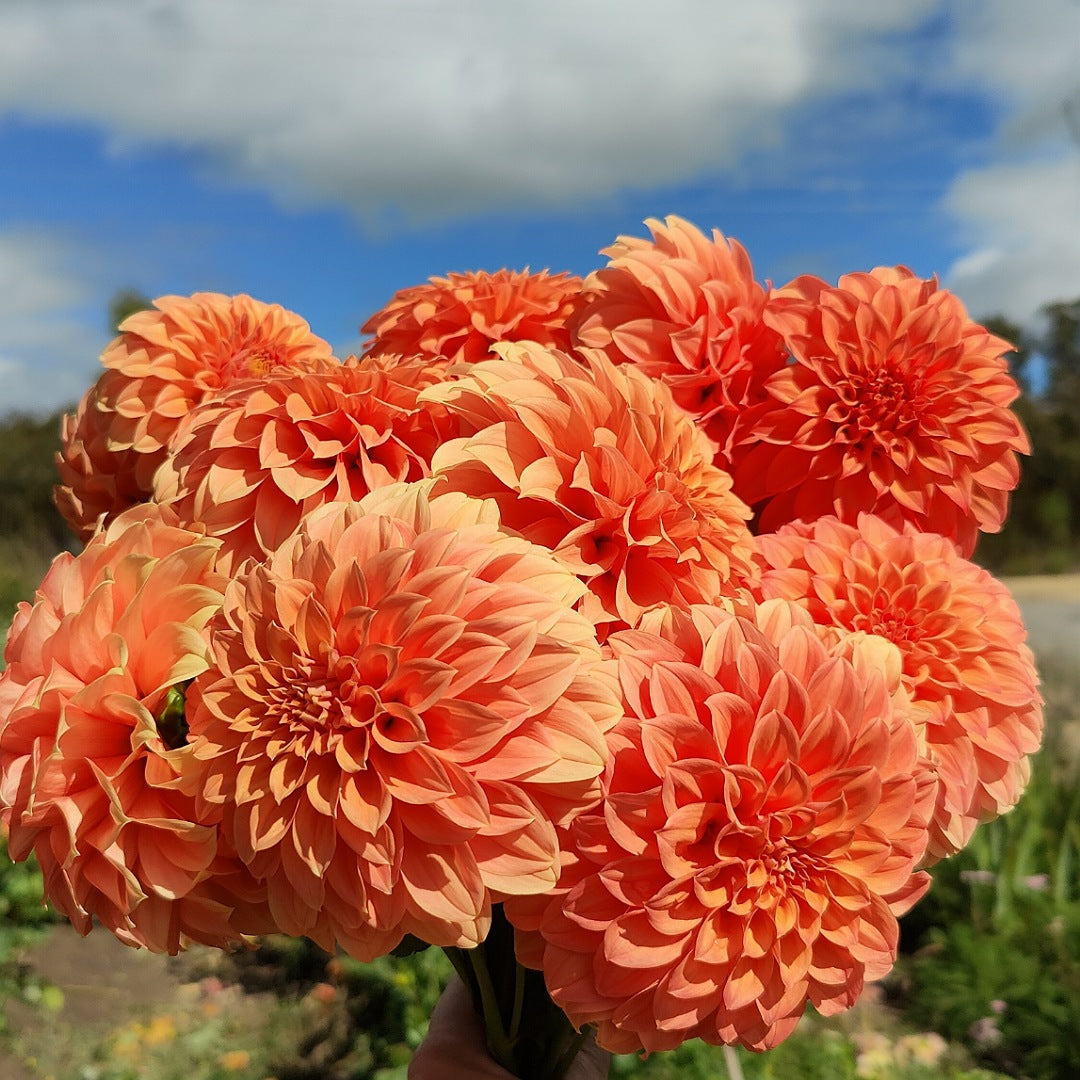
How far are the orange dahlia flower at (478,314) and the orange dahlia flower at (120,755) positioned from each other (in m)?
0.41

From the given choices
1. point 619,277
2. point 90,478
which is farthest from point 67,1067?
point 619,277

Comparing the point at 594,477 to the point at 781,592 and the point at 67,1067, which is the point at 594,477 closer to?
the point at 781,592

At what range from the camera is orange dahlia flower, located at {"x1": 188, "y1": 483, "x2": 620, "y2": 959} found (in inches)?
22.2

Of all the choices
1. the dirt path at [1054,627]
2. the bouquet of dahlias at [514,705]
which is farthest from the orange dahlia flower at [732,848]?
the dirt path at [1054,627]

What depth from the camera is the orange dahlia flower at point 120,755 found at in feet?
2.01

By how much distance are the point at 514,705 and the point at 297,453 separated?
0.32 m

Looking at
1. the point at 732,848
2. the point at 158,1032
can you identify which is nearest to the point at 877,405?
the point at 732,848

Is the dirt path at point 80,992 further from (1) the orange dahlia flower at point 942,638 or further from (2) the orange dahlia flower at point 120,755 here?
(1) the orange dahlia flower at point 942,638

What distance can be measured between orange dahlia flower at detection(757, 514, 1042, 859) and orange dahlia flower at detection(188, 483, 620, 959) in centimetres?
30

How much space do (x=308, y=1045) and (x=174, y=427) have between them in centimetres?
236

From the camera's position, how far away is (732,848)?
0.62 m

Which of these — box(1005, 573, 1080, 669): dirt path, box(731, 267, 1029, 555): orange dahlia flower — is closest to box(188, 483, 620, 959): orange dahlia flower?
box(731, 267, 1029, 555): orange dahlia flower

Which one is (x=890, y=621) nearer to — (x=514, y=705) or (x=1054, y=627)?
(x=514, y=705)

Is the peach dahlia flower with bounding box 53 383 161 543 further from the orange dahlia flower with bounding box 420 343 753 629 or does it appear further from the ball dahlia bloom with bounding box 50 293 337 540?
the orange dahlia flower with bounding box 420 343 753 629
